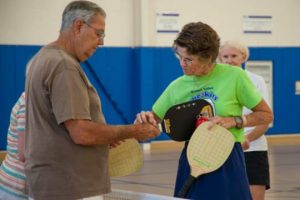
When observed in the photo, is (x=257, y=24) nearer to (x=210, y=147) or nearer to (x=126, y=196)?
(x=210, y=147)

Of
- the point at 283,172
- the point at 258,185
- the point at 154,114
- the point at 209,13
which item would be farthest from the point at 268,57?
the point at 154,114

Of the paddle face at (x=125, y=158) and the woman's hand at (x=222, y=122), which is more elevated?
the woman's hand at (x=222, y=122)

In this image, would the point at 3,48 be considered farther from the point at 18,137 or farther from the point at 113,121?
the point at 18,137

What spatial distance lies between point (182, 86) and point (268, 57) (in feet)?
47.0

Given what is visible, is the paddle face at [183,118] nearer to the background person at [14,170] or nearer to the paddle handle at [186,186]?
the paddle handle at [186,186]

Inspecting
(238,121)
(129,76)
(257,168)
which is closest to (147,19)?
(129,76)

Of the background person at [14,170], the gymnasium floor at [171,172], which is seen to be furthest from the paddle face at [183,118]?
the gymnasium floor at [171,172]

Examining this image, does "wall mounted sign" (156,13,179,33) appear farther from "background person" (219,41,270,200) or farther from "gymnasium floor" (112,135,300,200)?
"background person" (219,41,270,200)

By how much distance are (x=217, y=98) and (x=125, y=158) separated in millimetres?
658

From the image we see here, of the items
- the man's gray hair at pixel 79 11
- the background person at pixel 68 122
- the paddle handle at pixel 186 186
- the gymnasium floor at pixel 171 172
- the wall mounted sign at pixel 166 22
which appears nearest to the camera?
the background person at pixel 68 122

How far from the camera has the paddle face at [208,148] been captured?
4.11m

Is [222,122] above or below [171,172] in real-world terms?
above

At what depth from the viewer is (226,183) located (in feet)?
13.6

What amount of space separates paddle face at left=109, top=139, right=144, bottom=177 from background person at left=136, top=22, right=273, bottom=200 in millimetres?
225
